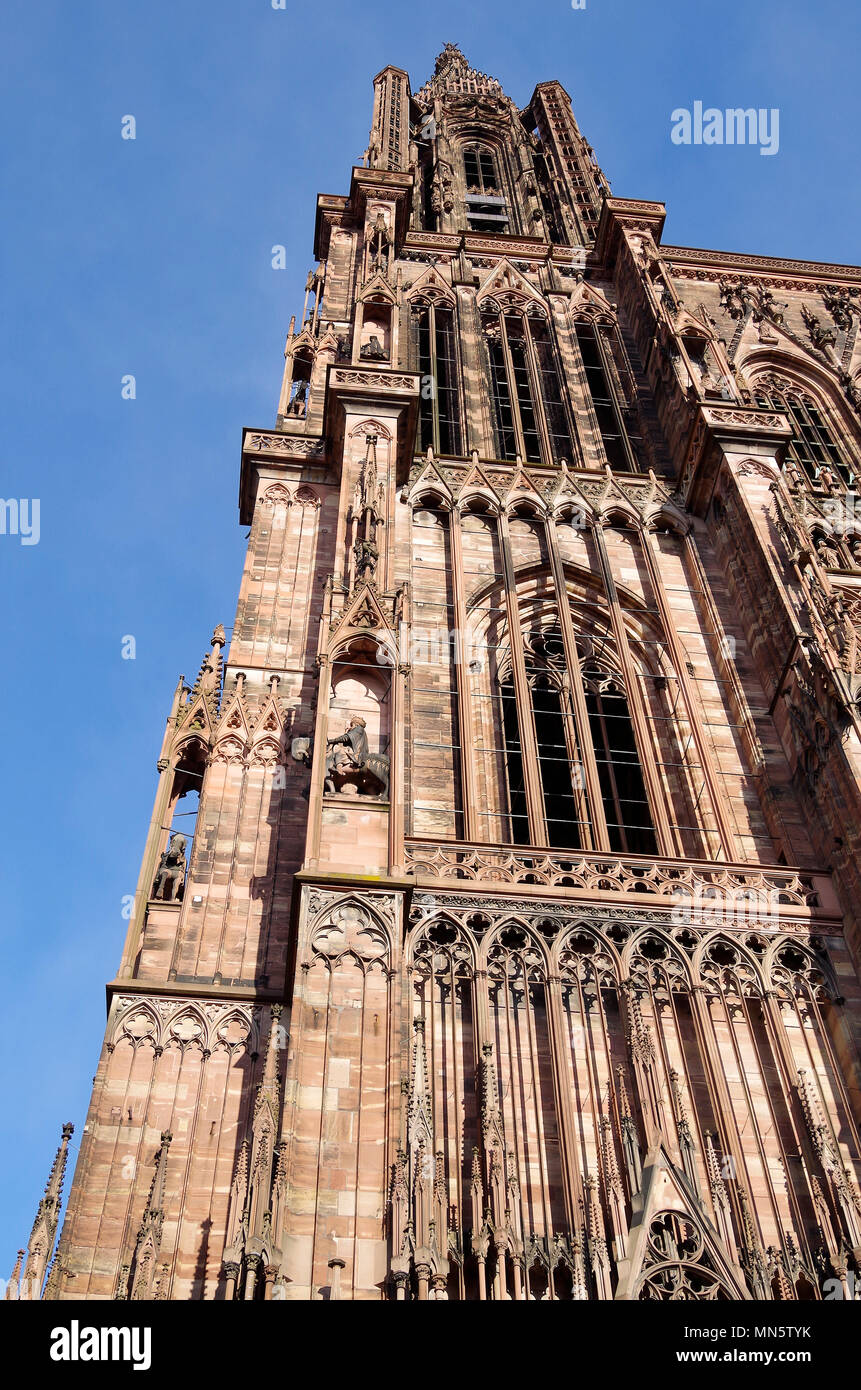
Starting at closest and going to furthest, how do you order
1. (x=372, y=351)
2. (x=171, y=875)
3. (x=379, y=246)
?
(x=171, y=875), (x=372, y=351), (x=379, y=246)

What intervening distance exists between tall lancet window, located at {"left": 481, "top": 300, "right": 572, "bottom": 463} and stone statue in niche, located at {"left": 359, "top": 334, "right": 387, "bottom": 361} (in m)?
2.87

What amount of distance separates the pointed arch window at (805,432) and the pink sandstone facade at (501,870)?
0.72 ft

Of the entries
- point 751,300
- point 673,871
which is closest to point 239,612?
point 673,871

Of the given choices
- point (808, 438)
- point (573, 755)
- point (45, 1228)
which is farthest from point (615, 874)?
point (808, 438)

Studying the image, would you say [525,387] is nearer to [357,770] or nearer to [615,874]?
[357,770]

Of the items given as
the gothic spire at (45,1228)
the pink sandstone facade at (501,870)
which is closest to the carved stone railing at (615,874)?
the pink sandstone facade at (501,870)

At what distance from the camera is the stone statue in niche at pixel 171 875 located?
16.1 m

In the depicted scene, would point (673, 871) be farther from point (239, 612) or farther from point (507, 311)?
point (507, 311)

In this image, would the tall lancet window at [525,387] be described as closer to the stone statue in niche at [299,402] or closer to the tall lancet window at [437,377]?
the tall lancet window at [437,377]

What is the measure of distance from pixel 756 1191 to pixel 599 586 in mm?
11579

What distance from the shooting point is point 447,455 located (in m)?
25.7

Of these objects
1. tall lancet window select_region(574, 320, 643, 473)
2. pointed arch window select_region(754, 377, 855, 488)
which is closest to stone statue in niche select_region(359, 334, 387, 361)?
tall lancet window select_region(574, 320, 643, 473)

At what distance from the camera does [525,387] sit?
29.8 meters

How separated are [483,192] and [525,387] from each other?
1578 cm
